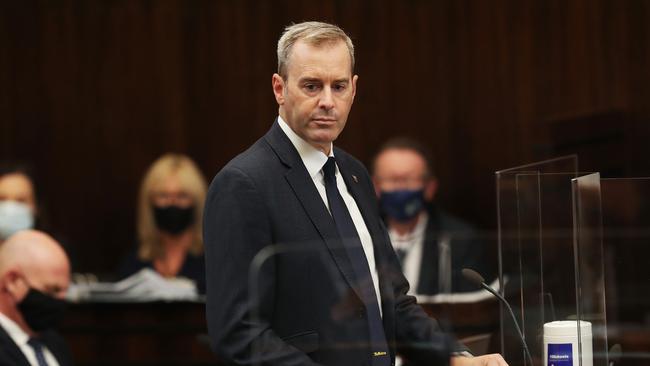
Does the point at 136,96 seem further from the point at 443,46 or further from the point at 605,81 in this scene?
the point at 605,81

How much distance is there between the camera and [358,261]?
2625 millimetres

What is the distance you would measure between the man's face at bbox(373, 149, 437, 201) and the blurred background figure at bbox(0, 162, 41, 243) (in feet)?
6.11

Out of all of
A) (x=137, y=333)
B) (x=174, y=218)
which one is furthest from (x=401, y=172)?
(x=137, y=333)

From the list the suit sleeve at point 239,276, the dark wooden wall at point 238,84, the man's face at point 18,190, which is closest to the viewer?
the suit sleeve at point 239,276

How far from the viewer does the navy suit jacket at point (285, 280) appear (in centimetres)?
243

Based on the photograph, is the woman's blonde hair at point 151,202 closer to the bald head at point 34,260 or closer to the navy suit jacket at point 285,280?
the bald head at point 34,260

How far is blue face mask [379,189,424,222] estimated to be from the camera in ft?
20.0

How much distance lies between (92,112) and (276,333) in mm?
5560

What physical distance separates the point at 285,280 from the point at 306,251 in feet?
0.30

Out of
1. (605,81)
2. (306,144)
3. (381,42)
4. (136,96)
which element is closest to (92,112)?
(136,96)

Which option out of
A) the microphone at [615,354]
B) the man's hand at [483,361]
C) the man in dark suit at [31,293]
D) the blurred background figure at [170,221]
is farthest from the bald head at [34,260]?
the blurred background figure at [170,221]

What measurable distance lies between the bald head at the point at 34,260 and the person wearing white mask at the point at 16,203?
212 cm

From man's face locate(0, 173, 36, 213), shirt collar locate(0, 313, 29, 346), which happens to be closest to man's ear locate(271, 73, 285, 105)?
shirt collar locate(0, 313, 29, 346)

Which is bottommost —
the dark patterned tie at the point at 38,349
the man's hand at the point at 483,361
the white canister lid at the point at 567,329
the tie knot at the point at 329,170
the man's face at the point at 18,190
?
the dark patterned tie at the point at 38,349
